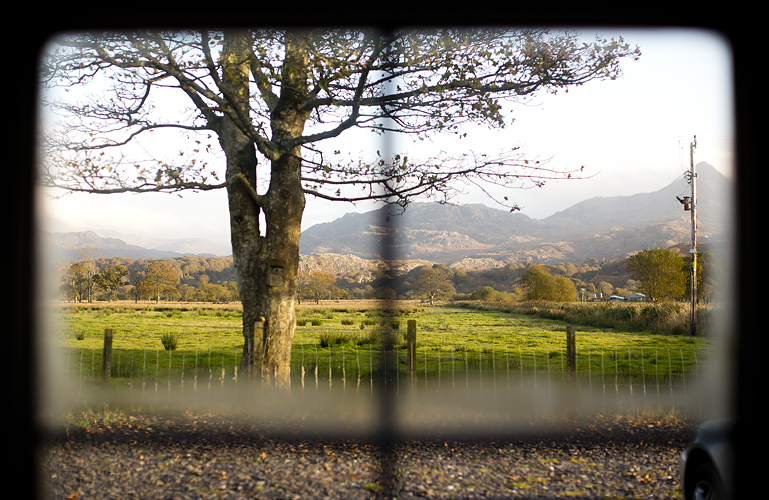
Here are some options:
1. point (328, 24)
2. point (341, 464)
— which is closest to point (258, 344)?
point (341, 464)

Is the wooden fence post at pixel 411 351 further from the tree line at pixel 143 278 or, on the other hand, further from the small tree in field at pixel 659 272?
the small tree in field at pixel 659 272

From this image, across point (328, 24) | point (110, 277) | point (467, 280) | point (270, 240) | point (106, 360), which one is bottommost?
point (106, 360)

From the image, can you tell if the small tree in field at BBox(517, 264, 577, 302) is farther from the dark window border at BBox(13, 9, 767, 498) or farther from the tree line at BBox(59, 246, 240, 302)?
the dark window border at BBox(13, 9, 767, 498)

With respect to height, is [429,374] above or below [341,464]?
below

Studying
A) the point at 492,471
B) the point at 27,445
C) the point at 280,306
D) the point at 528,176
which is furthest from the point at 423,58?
the point at 27,445

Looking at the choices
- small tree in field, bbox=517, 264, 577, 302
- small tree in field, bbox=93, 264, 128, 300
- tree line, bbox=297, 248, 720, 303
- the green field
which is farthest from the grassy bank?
small tree in field, bbox=93, 264, 128, 300

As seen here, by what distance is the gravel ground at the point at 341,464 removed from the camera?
9.00 feet

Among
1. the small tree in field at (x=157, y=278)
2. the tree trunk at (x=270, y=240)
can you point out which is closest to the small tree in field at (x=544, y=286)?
the small tree in field at (x=157, y=278)

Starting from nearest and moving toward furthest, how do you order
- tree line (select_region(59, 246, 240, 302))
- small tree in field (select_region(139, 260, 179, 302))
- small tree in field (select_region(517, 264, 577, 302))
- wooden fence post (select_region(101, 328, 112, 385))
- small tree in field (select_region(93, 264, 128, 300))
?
1. wooden fence post (select_region(101, 328, 112, 385))
2. tree line (select_region(59, 246, 240, 302))
3. small tree in field (select_region(93, 264, 128, 300))
4. small tree in field (select_region(139, 260, 179, 302))
5. small tree in field (select_region(517, 264, 577, 302))

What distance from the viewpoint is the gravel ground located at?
2.74 meters

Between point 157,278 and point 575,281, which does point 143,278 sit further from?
point 575,281

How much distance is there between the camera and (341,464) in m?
3.19

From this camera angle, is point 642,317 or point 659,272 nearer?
point 642,317

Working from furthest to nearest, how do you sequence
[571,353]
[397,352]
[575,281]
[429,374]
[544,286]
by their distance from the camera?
[544,286]
[575,281]
[429,374]
[571,353]
[397,352]
